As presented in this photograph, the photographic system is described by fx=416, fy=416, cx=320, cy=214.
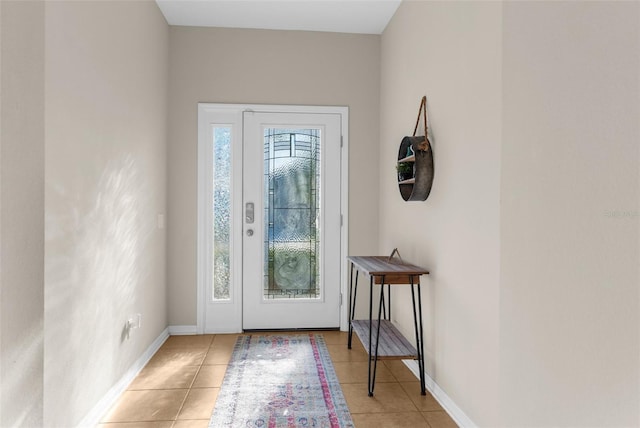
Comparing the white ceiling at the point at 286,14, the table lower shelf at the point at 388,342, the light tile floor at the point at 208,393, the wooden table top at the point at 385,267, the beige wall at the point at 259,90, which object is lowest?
the light tile floor at the point at 208,393

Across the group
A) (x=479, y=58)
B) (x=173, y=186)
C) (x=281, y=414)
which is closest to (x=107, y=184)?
(x=173, y=186)

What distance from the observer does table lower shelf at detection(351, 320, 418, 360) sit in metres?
2.41

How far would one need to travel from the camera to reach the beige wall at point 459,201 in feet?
5.93

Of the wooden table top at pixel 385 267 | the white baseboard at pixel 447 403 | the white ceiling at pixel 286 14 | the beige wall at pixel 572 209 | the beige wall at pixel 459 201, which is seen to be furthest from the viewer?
the white ceiling at pixel 286 14

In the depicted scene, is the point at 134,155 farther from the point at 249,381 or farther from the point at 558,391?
the point at 558,391

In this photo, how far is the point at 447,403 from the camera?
224 cm

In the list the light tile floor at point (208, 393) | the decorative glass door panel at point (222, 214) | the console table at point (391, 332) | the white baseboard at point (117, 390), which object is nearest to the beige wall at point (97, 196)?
the white baseboard at point (117, 390)

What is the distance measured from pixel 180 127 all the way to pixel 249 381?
7.02ft

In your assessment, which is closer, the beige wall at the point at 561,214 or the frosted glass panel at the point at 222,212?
the beige wall at the point at 561,214

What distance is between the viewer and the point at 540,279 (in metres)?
1.70

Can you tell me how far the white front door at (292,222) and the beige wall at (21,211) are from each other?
2029 mm

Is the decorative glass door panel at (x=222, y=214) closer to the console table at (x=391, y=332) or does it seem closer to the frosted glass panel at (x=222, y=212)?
the frosted glass panel at (x=222, y=212)

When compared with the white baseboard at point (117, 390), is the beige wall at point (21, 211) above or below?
above

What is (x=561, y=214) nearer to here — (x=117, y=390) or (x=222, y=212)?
(x=117, y=390)
